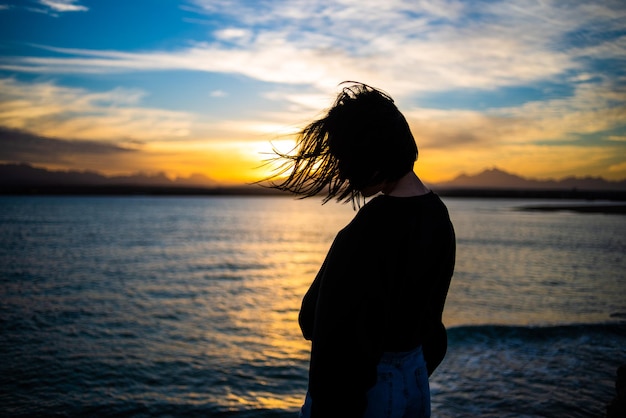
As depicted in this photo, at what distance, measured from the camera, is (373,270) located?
1.47 m

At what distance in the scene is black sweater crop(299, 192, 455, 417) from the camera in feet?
4.78

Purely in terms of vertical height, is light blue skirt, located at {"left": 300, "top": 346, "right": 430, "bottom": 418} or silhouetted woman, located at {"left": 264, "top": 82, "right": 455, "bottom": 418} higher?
silhouetted woman, located at {"left": 264, "top": 82, "right": 455, "bottom": 418}

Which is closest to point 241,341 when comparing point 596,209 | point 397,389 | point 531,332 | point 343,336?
point 531,332

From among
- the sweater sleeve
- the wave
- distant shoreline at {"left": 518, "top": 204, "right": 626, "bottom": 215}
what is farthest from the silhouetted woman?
distant shoreline at {"left": 518, "top": 204, "right": 626, "bottom": 215}

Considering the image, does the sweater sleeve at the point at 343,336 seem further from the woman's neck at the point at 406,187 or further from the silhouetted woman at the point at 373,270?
the woman's neck at the point at 406,187

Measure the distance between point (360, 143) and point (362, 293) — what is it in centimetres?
56

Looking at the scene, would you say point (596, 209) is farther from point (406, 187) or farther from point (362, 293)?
point (362, 293)

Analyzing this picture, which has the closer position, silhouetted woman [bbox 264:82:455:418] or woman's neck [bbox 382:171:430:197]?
silhouetted woman [bbox 264:82:455:418]

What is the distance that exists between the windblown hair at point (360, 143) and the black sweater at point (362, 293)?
0.16 meters

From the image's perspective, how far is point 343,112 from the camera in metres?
1.67

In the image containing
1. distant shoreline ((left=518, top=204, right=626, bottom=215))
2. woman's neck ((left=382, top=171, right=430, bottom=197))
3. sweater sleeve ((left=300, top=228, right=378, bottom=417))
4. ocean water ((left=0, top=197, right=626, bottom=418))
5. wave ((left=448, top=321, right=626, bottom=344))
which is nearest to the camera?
sweater sleeve ((left=300, top=228, right=378, bottom=417))

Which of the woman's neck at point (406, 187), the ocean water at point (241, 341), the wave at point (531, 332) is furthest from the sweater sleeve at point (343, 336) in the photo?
the wave at point (531, 332)

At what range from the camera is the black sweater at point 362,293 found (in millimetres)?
1458

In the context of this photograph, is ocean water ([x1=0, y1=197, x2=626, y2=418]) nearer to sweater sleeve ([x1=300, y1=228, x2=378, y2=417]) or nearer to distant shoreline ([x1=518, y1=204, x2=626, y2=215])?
sweater sleeve ([x1=300, y1=228, x2=378, y2=417])
